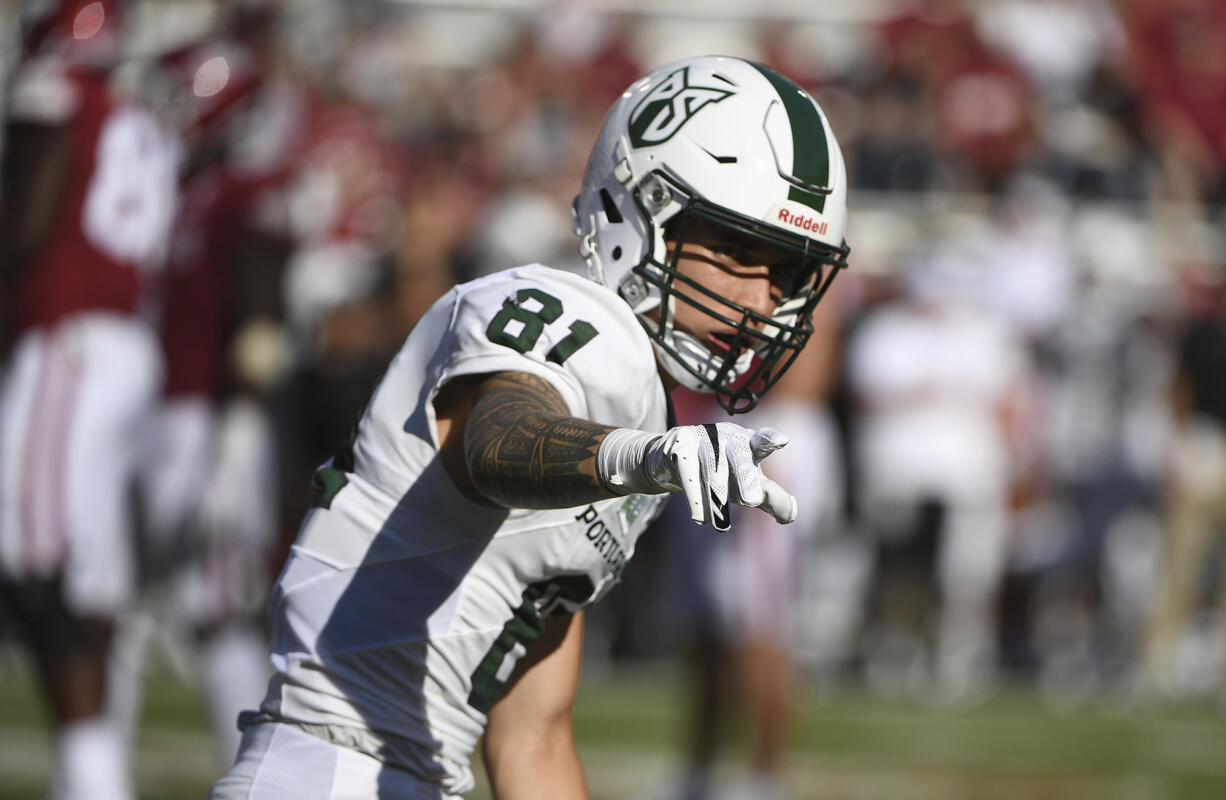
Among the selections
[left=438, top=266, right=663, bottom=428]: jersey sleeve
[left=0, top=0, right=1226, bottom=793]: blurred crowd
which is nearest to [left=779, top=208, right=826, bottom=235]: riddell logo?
[left=438, top=266, right=663, bottom=428]: jersey sleeve

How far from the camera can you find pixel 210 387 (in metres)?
5.71

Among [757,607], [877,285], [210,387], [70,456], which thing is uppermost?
[70,456]

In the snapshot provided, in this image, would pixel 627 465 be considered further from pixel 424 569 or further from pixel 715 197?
pixel 715 197

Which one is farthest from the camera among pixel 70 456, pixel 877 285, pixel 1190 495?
pixel 877 285

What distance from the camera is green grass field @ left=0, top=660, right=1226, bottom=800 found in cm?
589

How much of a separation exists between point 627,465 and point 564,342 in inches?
12.9

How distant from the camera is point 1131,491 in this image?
965cm

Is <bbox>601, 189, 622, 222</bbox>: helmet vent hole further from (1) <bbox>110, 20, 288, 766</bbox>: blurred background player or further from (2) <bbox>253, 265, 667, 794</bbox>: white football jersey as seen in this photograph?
(1) <bbox>110, 20, 288, 766</bbox>: blurred background player

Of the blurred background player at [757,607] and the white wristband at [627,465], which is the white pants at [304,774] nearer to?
the white wristband at [627,465]

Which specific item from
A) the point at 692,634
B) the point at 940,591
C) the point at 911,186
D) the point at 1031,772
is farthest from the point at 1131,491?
the point at 692,634

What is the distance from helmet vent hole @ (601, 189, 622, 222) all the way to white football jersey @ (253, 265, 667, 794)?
0.26 m

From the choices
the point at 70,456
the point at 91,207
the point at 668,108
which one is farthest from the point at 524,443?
the point at 91,207

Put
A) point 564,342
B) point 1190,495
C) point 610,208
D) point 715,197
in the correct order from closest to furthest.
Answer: point 564,342 → point 715,197 → point 610,208 → point 1190,495

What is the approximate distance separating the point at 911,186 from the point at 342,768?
907cm
